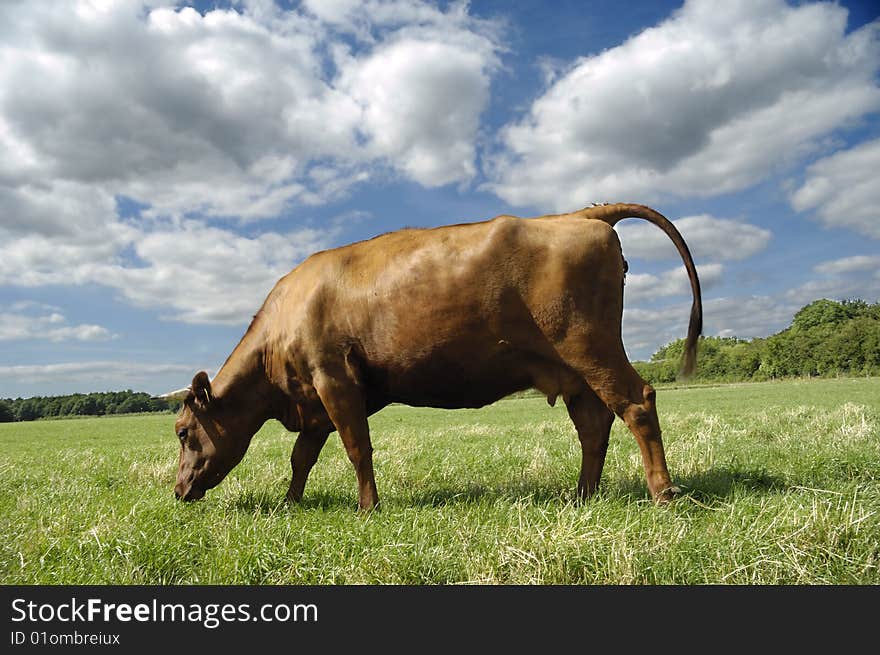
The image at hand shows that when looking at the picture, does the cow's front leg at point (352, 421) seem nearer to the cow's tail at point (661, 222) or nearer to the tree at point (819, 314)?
the cow's tail at point (661, 222)

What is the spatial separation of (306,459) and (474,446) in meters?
5.48

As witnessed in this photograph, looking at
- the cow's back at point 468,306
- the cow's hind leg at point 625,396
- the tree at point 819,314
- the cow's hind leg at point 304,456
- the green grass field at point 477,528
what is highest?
the tree at point 819,314

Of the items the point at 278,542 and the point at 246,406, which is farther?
the point at 246,406

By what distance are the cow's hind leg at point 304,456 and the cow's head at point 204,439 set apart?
0.66 meters

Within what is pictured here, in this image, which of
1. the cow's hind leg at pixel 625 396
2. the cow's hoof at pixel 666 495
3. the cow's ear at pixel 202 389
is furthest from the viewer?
the cow's ear at pixel 202 389

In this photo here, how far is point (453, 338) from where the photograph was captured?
205 inches

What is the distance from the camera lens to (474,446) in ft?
37.2

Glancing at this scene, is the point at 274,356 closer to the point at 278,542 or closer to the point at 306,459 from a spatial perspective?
the point at 306,459

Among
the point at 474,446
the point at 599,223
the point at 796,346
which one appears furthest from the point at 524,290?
the point at 796,346

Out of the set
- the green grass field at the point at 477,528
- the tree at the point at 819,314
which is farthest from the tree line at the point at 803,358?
the green grass field at the point at 477,528

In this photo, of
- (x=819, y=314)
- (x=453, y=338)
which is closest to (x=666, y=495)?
(x=453, y=338)

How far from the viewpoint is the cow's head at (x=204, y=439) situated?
6.24 meters

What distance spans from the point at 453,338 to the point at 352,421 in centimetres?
132

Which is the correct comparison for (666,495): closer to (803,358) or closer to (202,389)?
(202,389)
